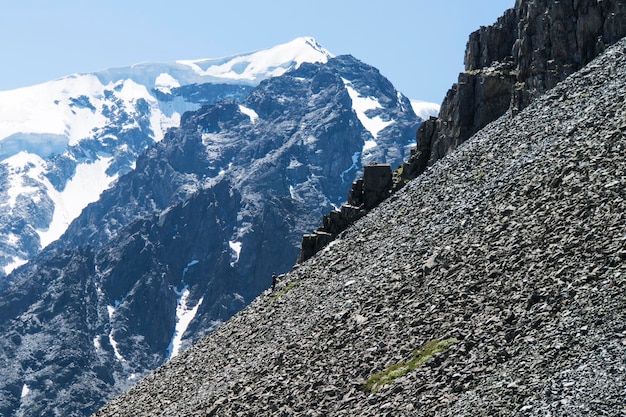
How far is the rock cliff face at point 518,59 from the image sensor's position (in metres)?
86.8

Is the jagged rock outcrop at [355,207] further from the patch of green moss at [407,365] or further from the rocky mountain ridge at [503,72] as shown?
the patch of green moss at [407,365]

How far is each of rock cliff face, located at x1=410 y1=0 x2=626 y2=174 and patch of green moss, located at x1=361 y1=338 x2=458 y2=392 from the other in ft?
154

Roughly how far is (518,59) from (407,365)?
61358mm

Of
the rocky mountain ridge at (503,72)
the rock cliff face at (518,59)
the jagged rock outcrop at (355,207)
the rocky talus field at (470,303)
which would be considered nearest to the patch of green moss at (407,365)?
the rocky talus field at (470,303)

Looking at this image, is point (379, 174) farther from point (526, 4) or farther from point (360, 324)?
point (360, 324)

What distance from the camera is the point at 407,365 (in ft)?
140

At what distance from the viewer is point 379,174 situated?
96.6 meters

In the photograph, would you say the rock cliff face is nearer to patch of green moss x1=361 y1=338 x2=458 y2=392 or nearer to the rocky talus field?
the rocky talus field

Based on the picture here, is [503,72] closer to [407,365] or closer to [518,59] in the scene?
[518,59]

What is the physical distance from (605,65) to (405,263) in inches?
960

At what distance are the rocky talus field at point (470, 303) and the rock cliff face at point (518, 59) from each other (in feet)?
47.3

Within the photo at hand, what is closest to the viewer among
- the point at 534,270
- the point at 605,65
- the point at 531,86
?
the point at 534,270

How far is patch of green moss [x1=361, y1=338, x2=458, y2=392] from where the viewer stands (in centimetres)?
4178

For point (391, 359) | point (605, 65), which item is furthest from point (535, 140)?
point (391, 359)
